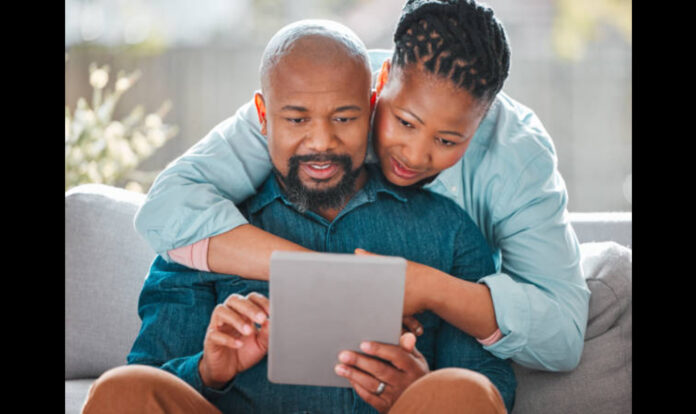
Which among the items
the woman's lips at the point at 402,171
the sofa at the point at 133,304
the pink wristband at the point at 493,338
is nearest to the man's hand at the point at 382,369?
the pink wristband at the point at 493,338

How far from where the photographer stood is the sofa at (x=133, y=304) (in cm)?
178

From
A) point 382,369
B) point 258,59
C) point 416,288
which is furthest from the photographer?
point 258,59

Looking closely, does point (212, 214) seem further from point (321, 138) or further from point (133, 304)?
point (133, 304)

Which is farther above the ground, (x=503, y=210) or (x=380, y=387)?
(x=503, y=210)

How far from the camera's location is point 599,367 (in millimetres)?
1805

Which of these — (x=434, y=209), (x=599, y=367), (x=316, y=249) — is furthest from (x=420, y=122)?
(x=599, y=367)

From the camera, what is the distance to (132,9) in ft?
13.6

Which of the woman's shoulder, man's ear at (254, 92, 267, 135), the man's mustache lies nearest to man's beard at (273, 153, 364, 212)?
the man's mustache

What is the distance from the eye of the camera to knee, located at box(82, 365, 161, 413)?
1.24 meters

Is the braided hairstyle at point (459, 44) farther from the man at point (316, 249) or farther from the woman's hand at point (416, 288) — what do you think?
the woman's hand at point (416, 288)

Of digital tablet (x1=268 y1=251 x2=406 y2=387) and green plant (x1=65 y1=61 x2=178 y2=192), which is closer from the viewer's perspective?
digital tablet (x1=268 y1=251 x2=406 y2=387)

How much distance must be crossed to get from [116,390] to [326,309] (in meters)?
0.38

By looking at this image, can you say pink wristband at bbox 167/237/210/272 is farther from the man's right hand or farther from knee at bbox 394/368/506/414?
knee at bbox 394/368/506/414
